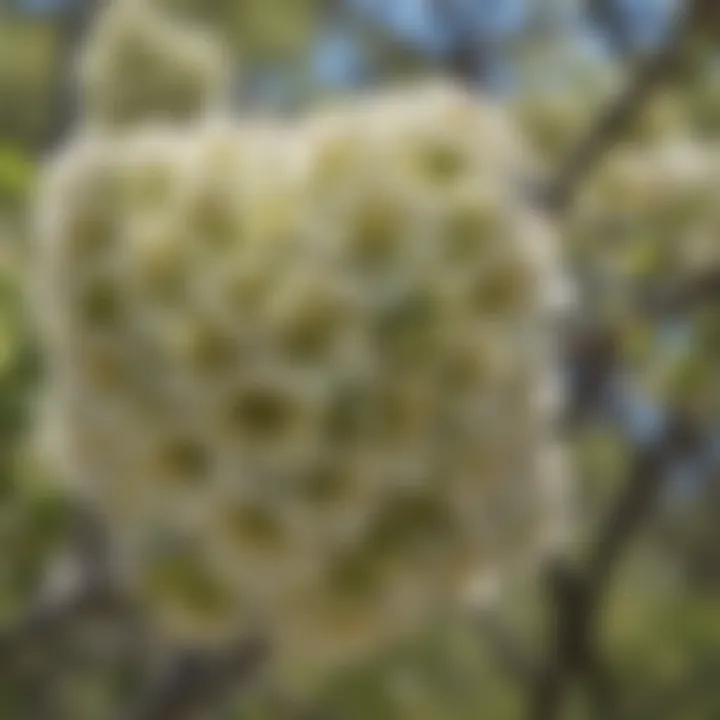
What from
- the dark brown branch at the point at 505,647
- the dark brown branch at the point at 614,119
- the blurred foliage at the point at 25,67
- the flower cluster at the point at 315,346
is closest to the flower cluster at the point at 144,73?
the flower cluster at the point at 315,346

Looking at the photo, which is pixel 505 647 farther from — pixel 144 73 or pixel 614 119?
pixel 144 73

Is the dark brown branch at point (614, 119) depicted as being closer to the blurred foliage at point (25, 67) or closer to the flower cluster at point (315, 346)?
the flower cluster at point (315, 346)

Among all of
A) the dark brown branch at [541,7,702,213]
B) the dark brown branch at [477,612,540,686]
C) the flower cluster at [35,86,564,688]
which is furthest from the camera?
the dark brown branch at [477,612,540,686]

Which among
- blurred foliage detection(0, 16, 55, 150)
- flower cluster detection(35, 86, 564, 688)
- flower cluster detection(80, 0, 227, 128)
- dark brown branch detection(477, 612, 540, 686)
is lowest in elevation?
flower cluster detection(35, 86, 564, 688)

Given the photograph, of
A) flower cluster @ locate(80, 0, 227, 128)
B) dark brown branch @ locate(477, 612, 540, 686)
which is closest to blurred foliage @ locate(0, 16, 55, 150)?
dark brown branch @ locate(477, 612, 540, 686)

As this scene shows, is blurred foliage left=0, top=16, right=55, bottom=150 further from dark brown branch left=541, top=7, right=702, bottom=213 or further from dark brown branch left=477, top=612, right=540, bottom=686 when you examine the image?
dark brown branch left=541, top=7, right=702, bottom=213

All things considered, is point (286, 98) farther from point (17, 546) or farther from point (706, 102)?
point (17, 546)

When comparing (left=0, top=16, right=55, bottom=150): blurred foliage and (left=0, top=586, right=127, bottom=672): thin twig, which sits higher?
(left=0, top=16, right=55, bottom=150): blurred foliage
